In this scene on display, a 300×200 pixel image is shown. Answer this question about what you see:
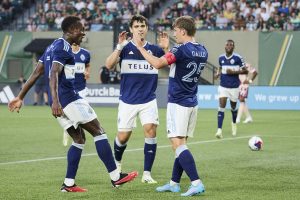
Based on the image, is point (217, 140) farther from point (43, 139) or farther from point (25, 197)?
point (25, 197)

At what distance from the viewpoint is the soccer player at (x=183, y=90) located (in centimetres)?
1030

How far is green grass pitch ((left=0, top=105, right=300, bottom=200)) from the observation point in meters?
10.7

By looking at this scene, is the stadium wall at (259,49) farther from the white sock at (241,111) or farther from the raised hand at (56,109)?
the raised hand at (56,109)

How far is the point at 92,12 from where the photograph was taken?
45969 mm

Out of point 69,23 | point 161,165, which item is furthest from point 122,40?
point 161,165

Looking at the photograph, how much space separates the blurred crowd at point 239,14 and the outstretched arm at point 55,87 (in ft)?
105

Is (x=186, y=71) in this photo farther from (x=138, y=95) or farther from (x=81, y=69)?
(x=81, y=69)

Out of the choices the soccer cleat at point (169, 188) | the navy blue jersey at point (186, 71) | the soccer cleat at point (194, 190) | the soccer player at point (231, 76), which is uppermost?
the navy blue jersey at point (186, 71)

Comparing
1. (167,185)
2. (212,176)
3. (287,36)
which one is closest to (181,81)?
(167,185)

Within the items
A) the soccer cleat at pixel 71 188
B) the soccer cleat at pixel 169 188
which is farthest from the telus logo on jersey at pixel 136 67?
the soccer cleat at pixel 71 188

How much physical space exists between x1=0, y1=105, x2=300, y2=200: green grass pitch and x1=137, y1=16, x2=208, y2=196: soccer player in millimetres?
403

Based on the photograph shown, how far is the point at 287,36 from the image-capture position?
41438mm

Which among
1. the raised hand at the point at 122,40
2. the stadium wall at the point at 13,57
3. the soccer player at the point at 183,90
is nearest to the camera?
the soccer player at the point at 183,90

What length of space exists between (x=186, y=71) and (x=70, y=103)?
1.69 metres
